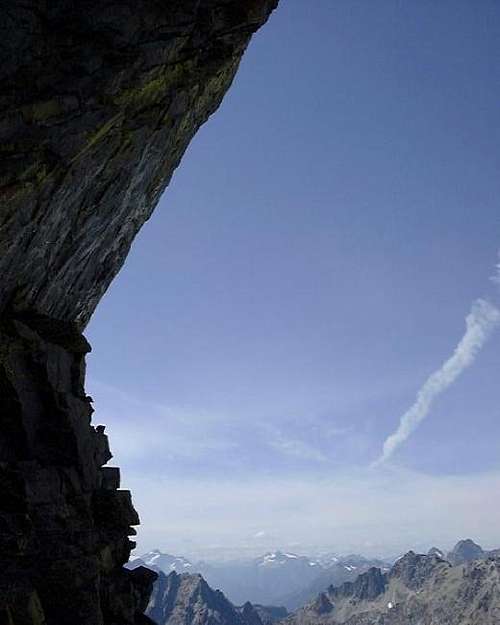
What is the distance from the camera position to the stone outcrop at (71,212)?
75.3ft

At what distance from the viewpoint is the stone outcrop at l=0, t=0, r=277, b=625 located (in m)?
22.9

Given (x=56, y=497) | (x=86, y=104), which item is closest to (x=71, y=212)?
(x=86, y=104)

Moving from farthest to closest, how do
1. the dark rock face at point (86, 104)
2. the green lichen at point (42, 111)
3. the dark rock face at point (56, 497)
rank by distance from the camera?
the dark rock face at point (56, 497), the dark rock face at point (86, 104), the green lichen at point (42, 111)

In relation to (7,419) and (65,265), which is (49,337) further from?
(7,419)

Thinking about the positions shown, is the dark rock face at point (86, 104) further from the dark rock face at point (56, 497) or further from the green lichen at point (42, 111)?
the dark rock face at point (56, 497)

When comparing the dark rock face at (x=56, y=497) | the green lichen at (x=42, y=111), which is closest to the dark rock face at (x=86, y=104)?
the green lichen at (x=42, y=111)

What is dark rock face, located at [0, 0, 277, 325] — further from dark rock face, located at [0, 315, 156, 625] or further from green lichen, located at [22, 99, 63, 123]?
dark rock face, located at [0, 315, 156, 625]

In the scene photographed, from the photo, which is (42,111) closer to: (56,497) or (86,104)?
(86,104)

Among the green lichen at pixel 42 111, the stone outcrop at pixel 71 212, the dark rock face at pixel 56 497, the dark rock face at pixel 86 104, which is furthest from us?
the dark rock face at pixel 56 497

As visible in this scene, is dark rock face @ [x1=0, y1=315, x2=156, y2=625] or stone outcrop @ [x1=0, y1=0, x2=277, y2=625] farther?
dark rock face @ [x1=0, y1=315, x2=156, y2=625]

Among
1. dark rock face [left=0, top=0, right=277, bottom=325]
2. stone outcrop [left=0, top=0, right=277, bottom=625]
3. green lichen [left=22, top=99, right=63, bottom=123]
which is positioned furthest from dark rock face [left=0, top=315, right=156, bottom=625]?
green lichen [left=22, top=99, right=63, bottom=123]

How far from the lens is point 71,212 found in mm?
29562

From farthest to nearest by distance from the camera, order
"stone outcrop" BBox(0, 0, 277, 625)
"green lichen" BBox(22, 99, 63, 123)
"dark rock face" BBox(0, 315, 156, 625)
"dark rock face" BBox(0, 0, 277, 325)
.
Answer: "dark rock face" BBox(0, 315, 156, 625), "stone outcrop" BBox(0, 0, 277, 625), "dark rock face" BBox(0, 0, 277, 325), "green lichen" BBox(22, 99, 63, 123)

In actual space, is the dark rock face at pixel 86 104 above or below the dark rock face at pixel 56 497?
above
